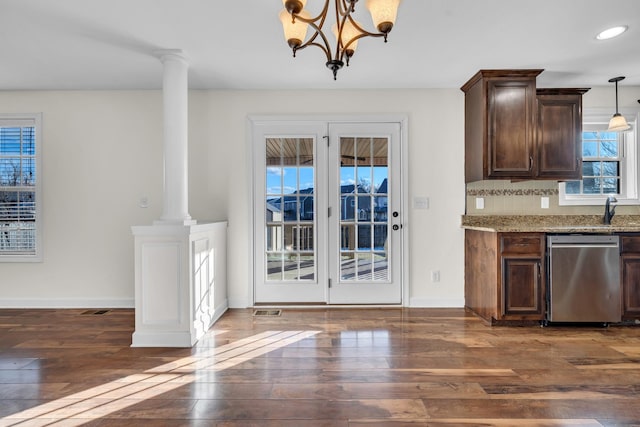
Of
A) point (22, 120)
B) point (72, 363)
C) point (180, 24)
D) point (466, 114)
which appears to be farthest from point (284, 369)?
point (22, 120)

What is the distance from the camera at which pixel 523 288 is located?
132 inches

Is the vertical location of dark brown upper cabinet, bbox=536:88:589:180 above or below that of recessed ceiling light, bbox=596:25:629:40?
below

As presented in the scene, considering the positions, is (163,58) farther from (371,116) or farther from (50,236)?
(50,236)

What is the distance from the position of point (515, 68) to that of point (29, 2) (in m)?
3.88

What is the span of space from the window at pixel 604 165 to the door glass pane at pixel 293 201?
2836mm

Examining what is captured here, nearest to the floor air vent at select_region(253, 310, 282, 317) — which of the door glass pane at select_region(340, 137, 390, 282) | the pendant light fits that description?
the door glass pane at select_region(340, 137, 390, 282)

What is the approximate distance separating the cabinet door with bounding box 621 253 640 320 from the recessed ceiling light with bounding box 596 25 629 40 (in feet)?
6.14

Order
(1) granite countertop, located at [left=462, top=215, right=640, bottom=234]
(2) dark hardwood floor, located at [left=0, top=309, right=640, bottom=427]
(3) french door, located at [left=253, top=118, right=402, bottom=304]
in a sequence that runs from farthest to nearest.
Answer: (3) french door, located at [left=253, top=118, right=402, bottom=304] < (1) granite countertop, located at [left=462, top=215, right=640, bottom=234] < (2) dark hardwood floor, located at [left=0, top=309, right=640, bottom=427]

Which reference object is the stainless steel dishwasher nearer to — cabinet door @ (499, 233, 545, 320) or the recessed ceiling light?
cabinet door @ (499, 233, 545, 320)

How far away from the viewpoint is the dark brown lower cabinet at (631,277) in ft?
11.0

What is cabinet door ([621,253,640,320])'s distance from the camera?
11.0ft

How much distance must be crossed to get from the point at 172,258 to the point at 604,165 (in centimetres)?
457

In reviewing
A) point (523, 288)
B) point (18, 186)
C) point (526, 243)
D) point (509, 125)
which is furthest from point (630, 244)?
point (18, 186)

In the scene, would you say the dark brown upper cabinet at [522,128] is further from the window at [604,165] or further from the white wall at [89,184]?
the white wall at [89,184]
